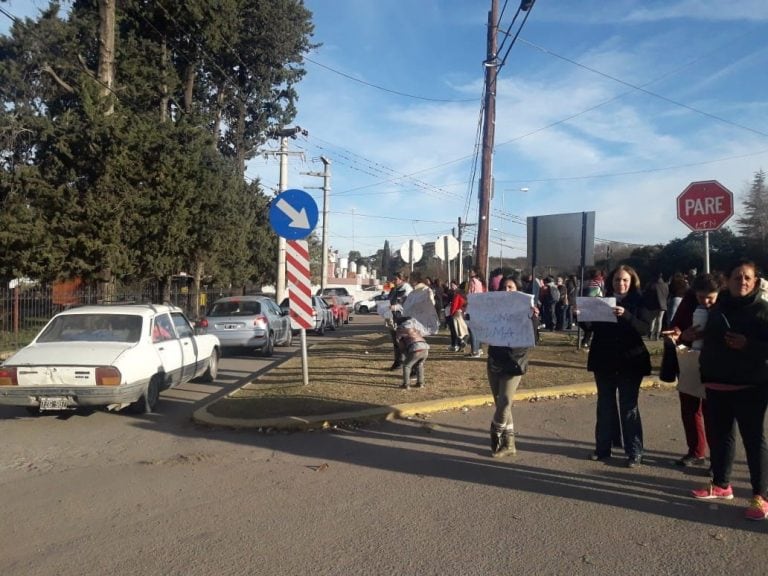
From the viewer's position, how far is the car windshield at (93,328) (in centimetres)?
858

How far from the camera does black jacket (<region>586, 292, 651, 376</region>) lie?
5738 mm

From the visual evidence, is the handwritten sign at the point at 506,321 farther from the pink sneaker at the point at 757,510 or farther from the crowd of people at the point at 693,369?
the pink sneaker at the point at 757,510

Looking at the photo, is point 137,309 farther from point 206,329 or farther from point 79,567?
point 206,329

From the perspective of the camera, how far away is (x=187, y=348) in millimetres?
9812

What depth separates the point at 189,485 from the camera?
5.61m

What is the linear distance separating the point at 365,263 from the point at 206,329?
131 metres

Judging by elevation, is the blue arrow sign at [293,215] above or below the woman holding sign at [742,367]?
above

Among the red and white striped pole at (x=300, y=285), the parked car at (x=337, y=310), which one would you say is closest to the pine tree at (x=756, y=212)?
the parked car at (x=337, y=310)

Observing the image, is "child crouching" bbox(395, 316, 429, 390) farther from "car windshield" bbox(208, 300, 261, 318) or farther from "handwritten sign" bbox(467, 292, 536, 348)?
"car windshield" bbox(208, 300, 261, 318)

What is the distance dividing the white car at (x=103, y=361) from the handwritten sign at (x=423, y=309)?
11.4 feet

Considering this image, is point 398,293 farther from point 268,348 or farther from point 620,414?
point 268,348

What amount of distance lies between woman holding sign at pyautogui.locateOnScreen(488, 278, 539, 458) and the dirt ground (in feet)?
7.47

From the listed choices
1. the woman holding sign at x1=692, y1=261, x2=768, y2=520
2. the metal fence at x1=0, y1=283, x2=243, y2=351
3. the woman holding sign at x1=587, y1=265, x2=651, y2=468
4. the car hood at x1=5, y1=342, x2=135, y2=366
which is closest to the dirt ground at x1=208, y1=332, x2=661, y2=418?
the car hood at x1=5, y1=342, x2=135, y2=366

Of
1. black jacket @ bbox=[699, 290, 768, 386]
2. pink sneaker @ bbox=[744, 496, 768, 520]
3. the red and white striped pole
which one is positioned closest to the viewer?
black jacket @ bbox=[699, 290, 768, 386]
